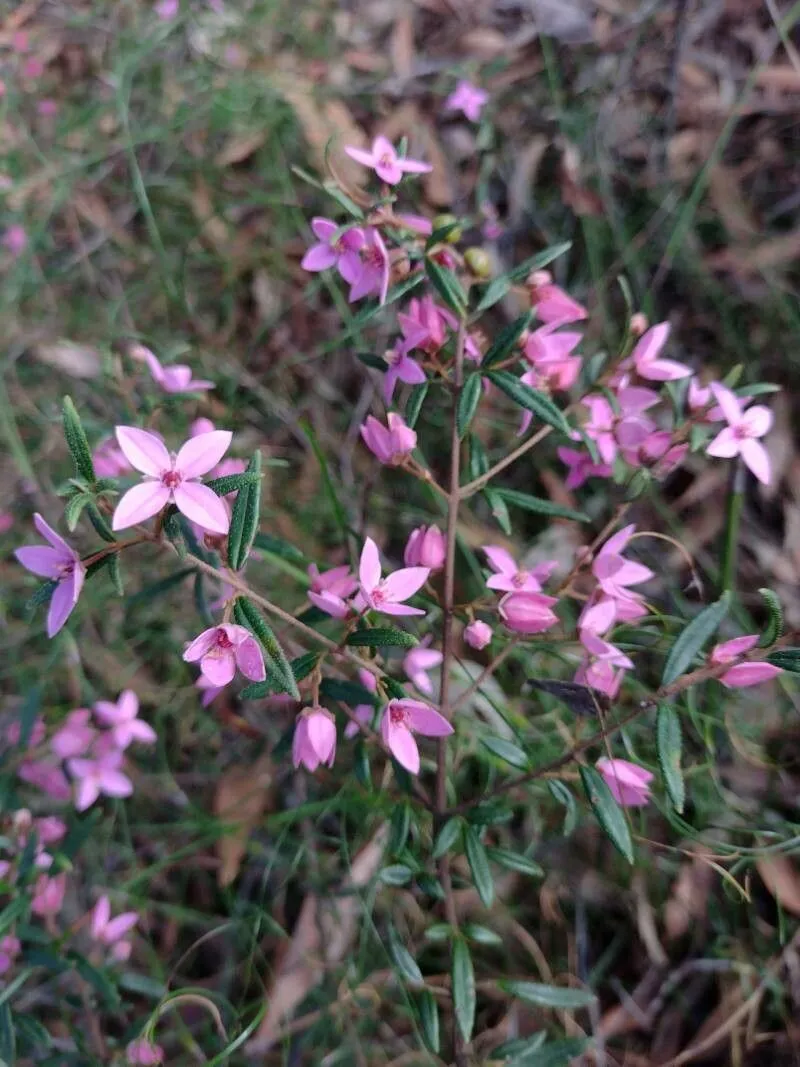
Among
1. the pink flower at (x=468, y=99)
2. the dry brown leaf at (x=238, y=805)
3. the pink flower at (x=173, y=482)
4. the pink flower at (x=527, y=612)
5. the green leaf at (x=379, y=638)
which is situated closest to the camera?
the pink flower at (x=173, y=482)

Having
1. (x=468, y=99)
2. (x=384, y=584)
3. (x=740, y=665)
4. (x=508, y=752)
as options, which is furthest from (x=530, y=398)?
(x=468, y=99)

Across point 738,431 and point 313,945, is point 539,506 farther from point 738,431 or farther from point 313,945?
point 313,945

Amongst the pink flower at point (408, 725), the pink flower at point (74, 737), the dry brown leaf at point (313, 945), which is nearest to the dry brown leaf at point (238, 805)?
the dry brown leaf at point (313, 945)

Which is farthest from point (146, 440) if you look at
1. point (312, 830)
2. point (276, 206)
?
point (276, 206)

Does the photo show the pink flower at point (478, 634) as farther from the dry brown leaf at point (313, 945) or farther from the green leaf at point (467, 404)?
the dry brown leaf at point (313, 945)

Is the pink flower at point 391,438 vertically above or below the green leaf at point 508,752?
above

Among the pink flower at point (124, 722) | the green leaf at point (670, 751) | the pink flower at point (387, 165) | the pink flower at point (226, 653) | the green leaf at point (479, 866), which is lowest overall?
the pink flower at point (124, 722)
